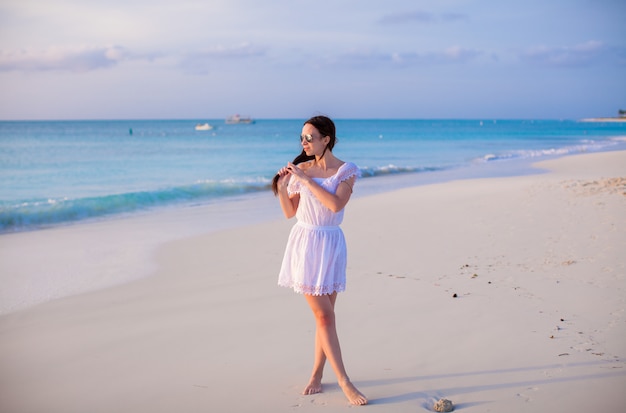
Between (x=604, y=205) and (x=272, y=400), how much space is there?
8582 millimetres

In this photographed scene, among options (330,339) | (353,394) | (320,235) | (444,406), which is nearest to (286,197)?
(320,235)

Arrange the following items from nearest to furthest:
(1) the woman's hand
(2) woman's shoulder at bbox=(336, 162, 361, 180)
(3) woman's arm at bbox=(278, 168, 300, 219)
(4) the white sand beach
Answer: (1) the woman's hand
(2) woman's shoulder at bbox=(336, 162, 361, 180)
(3) woman's arm at bbox=(278, 168, 300, 219)
(4) the white sand beach

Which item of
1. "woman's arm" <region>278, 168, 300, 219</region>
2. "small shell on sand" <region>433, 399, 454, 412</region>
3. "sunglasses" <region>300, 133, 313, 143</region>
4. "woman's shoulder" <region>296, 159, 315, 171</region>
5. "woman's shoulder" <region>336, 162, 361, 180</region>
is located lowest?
"small shell on sand" <region>433, 399, 454, 412</region>

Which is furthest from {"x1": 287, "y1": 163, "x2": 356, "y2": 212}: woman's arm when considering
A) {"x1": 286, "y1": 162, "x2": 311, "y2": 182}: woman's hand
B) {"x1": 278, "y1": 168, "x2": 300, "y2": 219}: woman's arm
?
{"x1": 278, "y1": 168, "x2": 300, "y2": 219}: woman's arm

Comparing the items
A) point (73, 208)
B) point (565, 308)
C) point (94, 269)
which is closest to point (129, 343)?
point (94, 269)

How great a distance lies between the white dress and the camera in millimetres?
3561

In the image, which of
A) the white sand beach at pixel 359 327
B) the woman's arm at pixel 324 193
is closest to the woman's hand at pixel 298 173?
the woman's arm at pixel 324 193

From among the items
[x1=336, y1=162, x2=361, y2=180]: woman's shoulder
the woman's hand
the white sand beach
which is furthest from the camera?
the white sand beach

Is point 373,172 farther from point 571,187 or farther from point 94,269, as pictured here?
point 94,269

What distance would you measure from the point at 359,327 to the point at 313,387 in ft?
4.37

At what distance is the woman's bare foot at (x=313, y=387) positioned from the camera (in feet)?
12.6

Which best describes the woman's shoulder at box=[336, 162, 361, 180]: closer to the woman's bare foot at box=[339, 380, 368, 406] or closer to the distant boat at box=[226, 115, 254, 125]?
the woman's bare foot at box=[339, 380, 368, 406]

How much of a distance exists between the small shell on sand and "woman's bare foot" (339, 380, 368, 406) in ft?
1.52

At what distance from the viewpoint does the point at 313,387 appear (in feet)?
12.6
